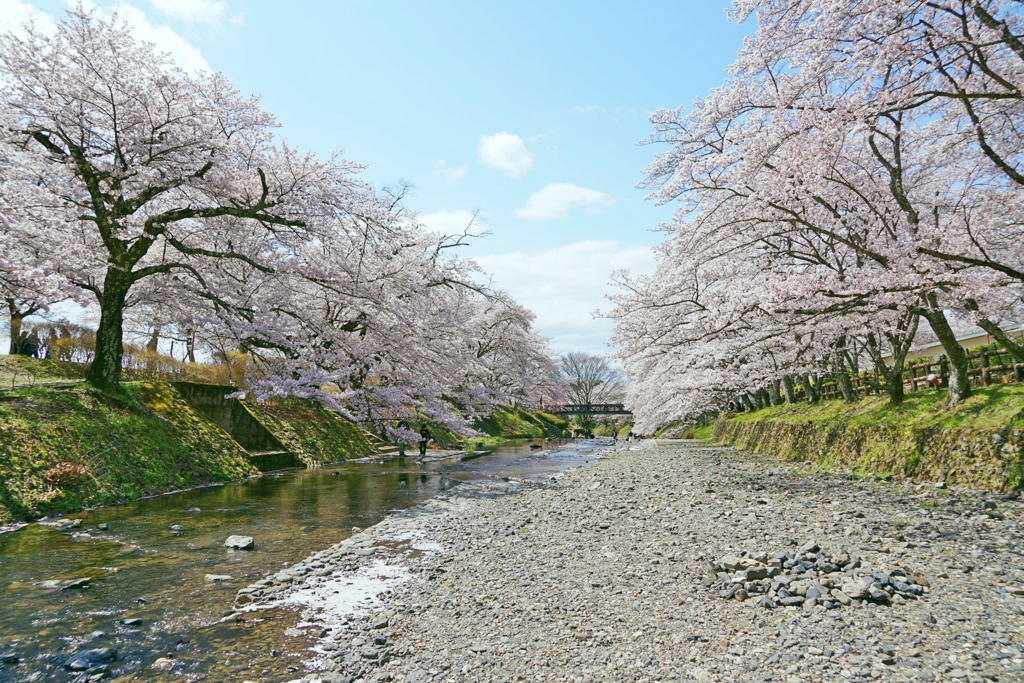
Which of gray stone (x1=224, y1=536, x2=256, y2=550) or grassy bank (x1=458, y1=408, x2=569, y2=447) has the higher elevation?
grassy bank (x1=458, y1=408, x2=569, y2=447)

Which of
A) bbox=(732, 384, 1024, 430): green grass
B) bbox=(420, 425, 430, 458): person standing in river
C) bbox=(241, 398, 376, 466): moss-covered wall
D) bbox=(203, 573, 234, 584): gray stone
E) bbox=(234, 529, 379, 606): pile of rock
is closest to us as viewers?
bbox=(234, 529, 379, 606): pile of rock

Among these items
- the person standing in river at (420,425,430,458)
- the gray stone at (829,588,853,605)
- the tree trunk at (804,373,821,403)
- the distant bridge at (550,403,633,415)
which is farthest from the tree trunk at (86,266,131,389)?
the distant bridge at (550,403,633,415)

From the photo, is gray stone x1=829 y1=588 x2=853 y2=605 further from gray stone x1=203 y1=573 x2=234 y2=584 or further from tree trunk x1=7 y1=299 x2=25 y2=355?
tree trunk x1=7 y1=299 x2=25 y2=355

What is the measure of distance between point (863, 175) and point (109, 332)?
1886 centimetres

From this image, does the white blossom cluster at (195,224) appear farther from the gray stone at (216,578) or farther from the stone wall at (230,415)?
the gray stone at (216,578)

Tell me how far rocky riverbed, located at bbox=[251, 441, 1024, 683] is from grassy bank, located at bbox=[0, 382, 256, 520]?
5991 millimetres

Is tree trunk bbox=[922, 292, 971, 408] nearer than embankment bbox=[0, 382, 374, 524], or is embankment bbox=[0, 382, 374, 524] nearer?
embankment bbox=[0, 382, 374, 524]

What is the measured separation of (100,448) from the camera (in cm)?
1158

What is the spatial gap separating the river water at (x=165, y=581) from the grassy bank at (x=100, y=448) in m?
0.75

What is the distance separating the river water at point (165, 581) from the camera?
4.45 metres

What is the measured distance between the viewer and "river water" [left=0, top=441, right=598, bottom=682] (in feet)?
14.6

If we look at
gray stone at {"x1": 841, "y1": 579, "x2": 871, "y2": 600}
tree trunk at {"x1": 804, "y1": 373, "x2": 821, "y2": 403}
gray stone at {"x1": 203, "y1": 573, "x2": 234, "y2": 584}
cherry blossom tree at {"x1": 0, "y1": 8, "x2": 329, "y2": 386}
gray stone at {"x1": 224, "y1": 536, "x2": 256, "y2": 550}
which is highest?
cherry blossom tree at {"x1": 0, "y1": 8, "x2": 329, "y2": 386}

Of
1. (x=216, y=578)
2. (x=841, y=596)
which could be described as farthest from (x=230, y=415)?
(x=841, y=596)

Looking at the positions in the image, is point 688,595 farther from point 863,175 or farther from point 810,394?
point 810,394
